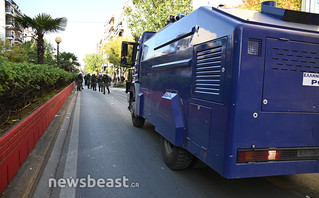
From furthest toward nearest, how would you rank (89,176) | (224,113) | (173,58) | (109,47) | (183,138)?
(109,47) → (173,58) → (89,176) → (183,138) → (224,113)

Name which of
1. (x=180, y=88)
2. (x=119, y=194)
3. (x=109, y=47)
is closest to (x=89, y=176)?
(x=119, y=194)

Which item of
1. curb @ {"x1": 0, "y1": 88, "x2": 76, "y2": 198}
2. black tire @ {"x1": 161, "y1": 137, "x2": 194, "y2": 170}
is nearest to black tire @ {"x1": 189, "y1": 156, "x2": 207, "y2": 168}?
black tire @ {"x1": 161, "y1": 137, "x2": 194, "y2": 170}

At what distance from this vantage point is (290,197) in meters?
3.32

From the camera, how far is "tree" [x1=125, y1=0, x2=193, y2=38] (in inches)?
865

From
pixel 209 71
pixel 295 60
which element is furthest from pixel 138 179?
pixel 295 60

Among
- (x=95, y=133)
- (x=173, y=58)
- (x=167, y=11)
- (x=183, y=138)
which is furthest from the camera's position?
(x=167, y=11)

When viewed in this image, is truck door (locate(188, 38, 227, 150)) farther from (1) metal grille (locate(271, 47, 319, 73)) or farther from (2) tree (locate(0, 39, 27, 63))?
(2) tree (locate(0, 39, 27, 63))

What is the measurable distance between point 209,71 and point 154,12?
21684 mm

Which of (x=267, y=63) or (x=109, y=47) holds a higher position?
(x=109, y=47)

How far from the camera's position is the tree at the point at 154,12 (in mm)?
21964

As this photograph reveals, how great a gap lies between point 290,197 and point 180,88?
215 cm

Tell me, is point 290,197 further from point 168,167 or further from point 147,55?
point 147,55

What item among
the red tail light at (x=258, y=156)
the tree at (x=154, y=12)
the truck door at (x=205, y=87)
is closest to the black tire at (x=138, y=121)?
the truck door at (x=205, y=87)

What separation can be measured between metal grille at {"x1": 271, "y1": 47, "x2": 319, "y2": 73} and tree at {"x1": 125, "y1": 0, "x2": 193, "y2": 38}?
65.6ft
